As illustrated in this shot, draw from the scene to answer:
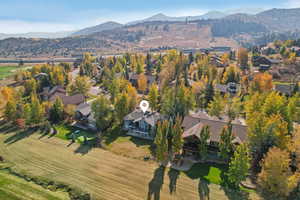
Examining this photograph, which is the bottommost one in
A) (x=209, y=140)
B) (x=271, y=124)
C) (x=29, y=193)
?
(x=29, y=193)

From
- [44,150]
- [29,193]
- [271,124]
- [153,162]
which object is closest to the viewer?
[29,193]

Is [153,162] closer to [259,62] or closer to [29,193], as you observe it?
[29,193]

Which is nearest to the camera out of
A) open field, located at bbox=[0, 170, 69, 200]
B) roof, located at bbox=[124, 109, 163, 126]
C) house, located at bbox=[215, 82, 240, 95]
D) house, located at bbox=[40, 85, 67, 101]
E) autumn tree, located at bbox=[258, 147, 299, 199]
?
autumn tree, located at bbox=[258, 147, 299, 199]

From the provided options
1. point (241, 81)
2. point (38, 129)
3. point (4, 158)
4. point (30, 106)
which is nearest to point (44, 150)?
point (4, 158)

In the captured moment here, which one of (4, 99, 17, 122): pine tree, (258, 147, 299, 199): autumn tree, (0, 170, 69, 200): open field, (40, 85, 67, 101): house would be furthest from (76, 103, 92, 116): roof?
(258, 147, 299, 199): autumn tree

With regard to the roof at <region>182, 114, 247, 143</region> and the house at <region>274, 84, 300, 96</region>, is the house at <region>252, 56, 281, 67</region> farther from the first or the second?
the roof at <region>182, 114, 247, 143</region>

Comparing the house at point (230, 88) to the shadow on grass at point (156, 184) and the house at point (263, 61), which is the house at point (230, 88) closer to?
the house at point (263, 61)

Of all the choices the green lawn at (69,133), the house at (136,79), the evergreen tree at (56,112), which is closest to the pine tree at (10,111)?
the evergreen tree at (56,112)

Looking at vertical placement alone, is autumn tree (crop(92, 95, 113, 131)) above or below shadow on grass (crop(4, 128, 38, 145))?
above
